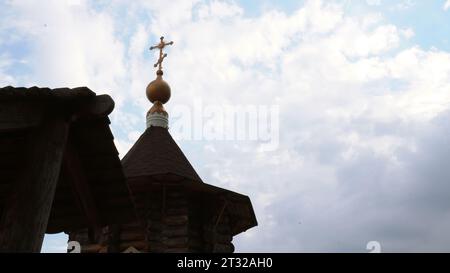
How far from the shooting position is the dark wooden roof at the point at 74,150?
382cm

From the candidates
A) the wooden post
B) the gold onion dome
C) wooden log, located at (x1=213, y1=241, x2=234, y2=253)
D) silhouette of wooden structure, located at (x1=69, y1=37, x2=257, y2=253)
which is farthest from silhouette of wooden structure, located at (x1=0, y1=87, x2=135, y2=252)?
the gold onion dome

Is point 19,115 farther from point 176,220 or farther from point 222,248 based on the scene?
point 222,248

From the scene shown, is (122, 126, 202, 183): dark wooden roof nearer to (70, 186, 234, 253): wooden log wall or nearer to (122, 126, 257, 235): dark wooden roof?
(122, 126, 257, 235): dark wooden roof

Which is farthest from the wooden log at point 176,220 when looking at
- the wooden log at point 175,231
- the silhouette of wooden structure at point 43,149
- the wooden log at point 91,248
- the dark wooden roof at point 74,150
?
the silhouette of wooden structure at point 43,149

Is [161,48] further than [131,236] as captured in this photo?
Yes

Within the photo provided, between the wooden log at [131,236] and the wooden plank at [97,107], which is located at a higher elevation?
the wooden log at [131,236]

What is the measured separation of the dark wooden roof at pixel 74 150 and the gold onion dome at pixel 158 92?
10.2m

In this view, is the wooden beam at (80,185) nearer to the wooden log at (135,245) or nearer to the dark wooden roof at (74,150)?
the dark wooden roof at (74,150)

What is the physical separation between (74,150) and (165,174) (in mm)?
6106

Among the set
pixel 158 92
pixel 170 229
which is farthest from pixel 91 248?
pixel 158 92

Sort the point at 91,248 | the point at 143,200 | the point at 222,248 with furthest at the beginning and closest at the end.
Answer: the point at 222,248 < the point at 91,248 < the point at 143,200

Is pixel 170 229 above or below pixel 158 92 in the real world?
below

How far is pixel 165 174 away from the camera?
1067 cm
